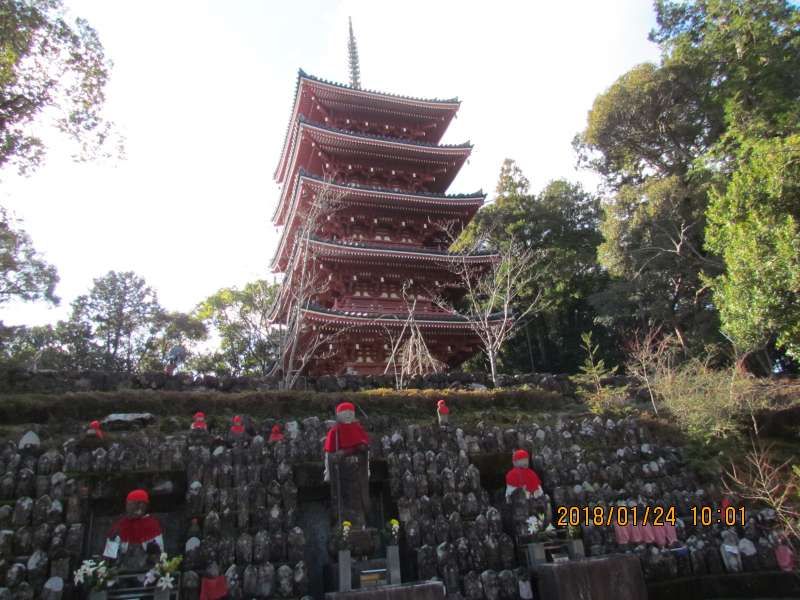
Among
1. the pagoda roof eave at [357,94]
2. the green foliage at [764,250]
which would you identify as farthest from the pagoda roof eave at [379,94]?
the green foliage at [764,250]

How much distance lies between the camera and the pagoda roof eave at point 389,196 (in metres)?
19.0

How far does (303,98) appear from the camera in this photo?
22.1 m

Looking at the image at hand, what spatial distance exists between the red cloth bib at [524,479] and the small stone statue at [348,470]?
2266 millimetres

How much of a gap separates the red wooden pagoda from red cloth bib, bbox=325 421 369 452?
9031 millimetres

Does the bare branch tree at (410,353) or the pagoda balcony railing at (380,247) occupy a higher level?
the pagoda balcony railing at (380,247)

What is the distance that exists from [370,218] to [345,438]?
14.5m

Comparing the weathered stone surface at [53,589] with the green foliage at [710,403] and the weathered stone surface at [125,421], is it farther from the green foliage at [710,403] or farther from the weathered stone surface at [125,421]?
the green foliage at [710,403]

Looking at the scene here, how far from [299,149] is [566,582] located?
1891 cm

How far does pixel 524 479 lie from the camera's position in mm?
7680

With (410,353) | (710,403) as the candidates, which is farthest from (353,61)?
(710,403)

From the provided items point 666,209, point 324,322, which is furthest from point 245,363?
point 666,209

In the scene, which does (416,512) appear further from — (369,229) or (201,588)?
(369,229)
